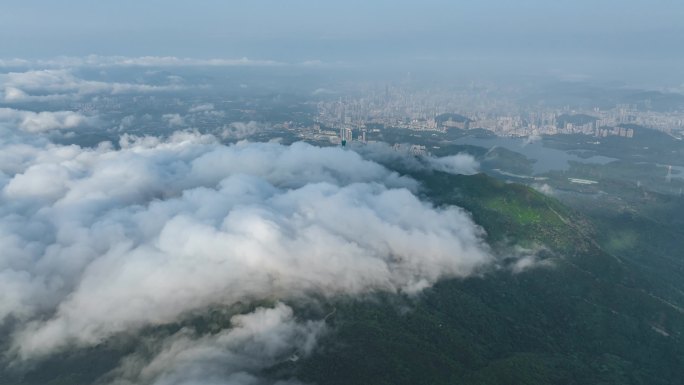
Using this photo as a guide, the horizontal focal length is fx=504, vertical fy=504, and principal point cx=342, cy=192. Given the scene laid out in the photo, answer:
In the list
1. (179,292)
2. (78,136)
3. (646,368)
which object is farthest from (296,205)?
(78,136)

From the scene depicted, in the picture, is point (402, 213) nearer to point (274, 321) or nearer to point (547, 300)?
point (547, 300)

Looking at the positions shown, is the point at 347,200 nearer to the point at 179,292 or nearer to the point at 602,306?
the point at 179,292

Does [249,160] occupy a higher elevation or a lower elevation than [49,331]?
higher

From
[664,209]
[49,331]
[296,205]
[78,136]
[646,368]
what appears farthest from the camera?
[78,136]

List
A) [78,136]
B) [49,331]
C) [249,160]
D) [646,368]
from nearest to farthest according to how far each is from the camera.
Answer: [49,331], [646,368], [249,160], [78,136]

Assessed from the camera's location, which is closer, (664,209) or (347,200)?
(347,200)

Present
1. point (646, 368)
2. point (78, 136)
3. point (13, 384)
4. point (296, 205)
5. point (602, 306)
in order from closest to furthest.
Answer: point (13, 384), point (646, 368), point (602, 306), point (296, 205), point (78, 136)

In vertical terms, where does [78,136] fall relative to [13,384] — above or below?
above

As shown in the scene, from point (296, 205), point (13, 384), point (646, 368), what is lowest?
point (646, 368)

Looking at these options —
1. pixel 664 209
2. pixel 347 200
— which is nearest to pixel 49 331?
pixel 347 200
